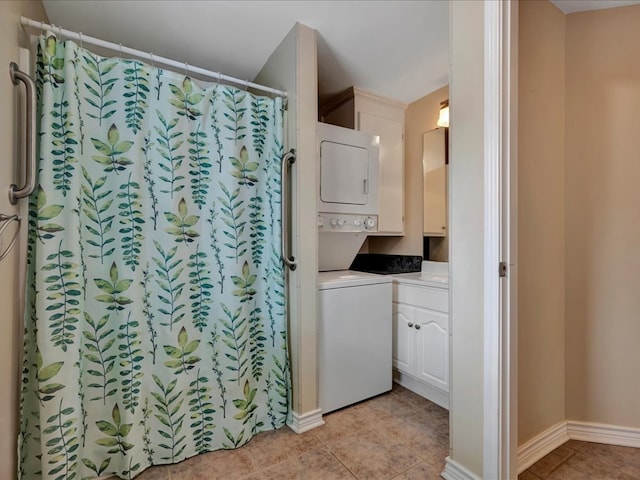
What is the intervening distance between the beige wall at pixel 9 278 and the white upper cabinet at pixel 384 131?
1.98 meters

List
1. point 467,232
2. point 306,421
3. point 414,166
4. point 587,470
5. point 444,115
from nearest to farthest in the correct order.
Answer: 1. point 467,232
2. point 587,470
3. point 306,421
4. point 444,115
5. point 414,166

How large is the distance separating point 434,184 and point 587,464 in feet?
6.18

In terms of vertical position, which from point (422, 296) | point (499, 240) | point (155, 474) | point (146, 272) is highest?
point (499, 240)

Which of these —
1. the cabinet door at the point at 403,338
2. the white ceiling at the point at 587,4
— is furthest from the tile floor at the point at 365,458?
the white ceiling at the point at 587,4

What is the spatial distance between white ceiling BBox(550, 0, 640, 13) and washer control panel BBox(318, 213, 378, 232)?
1.57m

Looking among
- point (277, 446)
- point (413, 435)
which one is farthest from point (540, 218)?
point (277, 446)

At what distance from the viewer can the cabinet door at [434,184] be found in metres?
2.37

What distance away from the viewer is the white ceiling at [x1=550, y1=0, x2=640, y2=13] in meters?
1.52

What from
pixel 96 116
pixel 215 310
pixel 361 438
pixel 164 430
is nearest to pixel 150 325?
pixel 215 310

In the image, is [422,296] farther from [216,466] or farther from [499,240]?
[216,466]

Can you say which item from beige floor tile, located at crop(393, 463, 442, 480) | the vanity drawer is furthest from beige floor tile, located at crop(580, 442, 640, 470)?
the vanity drawer

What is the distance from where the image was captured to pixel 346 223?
7.18 ft

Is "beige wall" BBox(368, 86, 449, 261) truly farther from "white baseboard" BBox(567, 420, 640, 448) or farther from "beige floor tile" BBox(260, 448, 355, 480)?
"beige floor tile" BBox(260, 448, 355, 480)

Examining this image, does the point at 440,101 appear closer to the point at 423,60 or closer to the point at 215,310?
the point at 423,60
